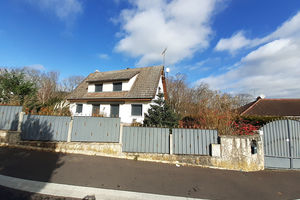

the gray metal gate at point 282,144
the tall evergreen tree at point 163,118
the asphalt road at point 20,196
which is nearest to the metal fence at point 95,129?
the tall evergreen tree at point 163,118

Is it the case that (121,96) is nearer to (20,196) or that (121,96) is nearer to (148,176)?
(148,176)

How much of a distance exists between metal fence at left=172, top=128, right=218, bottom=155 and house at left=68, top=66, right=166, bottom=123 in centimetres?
636

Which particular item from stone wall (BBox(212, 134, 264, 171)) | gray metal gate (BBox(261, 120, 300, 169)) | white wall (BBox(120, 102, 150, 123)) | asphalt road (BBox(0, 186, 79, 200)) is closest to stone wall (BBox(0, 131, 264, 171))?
stone wall (BBox(212, 134, 264, 171))

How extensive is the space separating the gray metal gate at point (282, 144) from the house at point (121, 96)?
8.55 metres

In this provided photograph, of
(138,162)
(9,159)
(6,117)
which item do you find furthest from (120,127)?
(6,117)

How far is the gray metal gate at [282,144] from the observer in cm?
589

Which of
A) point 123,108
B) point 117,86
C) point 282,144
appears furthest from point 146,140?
point 117,86

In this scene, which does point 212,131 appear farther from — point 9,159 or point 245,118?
point 9,159

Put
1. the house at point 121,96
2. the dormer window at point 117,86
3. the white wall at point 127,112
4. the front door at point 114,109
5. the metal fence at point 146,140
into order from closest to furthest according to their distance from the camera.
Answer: the metal fence at point 146,140 < the white wall at point 127,112 < the house at point 121,96 < the front door at point 114,109 < the dormer window at point 117,86

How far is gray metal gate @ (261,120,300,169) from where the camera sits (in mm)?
5891

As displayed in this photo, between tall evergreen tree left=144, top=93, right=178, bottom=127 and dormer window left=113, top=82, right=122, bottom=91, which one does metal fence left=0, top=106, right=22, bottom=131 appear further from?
dormer window left=113, top=82, right=122, bottom=91

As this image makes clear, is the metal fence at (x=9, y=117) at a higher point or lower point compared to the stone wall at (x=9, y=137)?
higher

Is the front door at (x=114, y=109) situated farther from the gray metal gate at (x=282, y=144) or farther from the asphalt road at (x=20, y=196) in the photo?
the gray metal gate at (x=282, y=144)

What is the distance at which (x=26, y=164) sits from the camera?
15.5 ft
